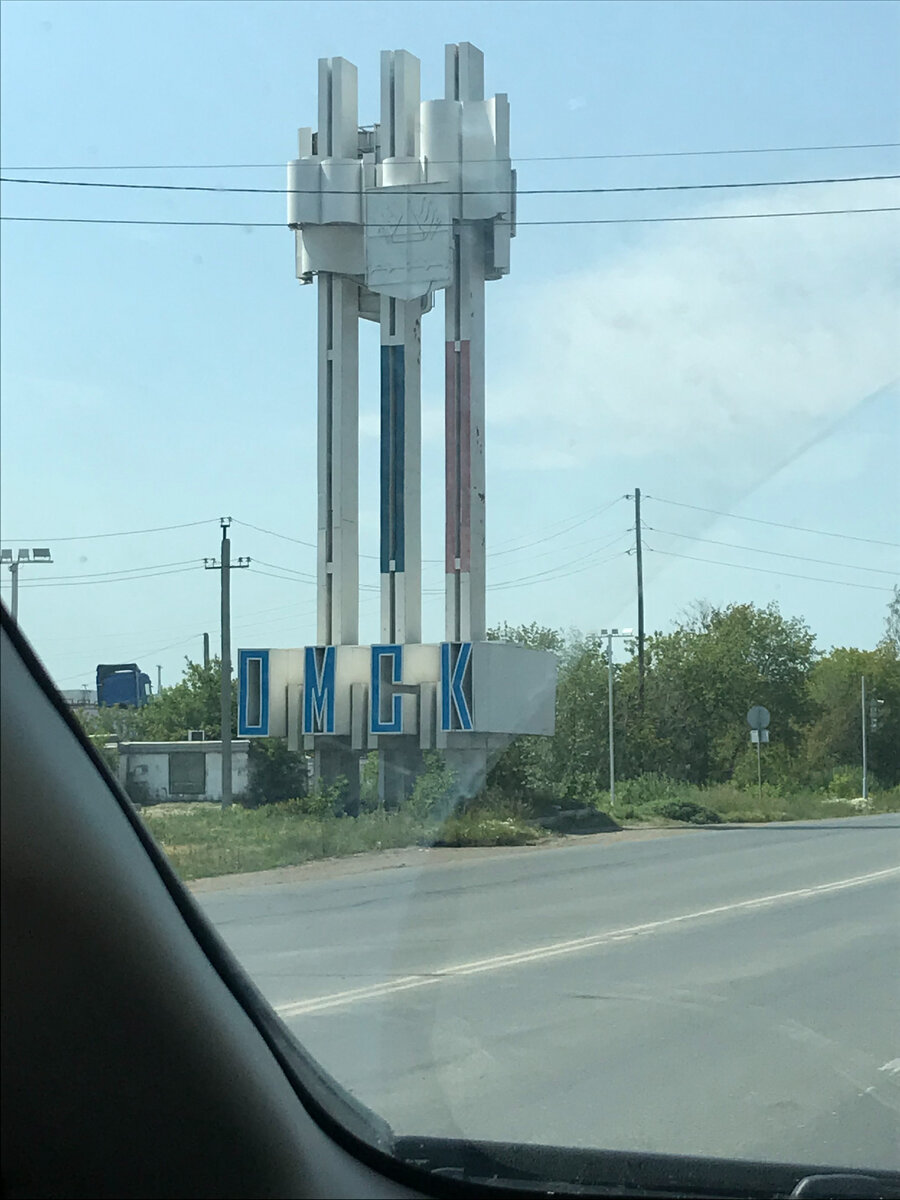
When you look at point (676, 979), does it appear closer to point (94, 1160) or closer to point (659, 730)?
point (659, 730)

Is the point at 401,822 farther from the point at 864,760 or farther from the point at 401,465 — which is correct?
the point at 401,465

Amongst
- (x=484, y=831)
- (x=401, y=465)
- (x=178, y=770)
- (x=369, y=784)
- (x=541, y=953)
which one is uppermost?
(x=401, y=465)

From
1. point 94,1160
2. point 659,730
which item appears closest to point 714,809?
point 659,730

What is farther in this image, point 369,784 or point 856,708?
point 369,784

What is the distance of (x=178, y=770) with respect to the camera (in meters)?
3.46

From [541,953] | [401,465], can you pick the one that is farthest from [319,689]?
[541,953]

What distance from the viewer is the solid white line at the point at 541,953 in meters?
4.59

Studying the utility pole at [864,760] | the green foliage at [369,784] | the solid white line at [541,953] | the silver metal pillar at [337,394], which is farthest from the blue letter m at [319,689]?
the utility pole at [864,760]

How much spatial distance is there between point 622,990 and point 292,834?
1.91 meters

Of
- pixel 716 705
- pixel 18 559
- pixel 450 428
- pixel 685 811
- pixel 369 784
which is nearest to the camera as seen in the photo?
pixel 18 559

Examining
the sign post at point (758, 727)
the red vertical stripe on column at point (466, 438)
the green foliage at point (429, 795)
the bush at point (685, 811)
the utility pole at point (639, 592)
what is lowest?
the green foliage at point (429, 795)

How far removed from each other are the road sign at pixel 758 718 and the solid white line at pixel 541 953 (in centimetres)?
157

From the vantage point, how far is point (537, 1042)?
17.5ft

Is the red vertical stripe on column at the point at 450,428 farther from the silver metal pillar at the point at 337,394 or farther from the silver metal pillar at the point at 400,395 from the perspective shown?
the silver metal pillar at the point at 337,394
